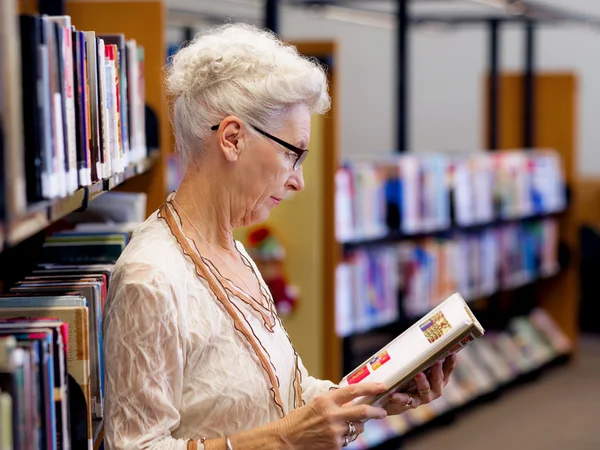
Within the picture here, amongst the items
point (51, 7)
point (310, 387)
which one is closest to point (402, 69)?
point (51, 7)

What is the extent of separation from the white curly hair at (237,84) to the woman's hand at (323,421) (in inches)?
19.1

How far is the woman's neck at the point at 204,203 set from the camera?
5.41ft

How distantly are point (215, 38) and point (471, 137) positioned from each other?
8924mm

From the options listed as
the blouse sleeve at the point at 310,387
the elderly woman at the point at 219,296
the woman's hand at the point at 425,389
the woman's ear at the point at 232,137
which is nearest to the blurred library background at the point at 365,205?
the elderly woman at the point at 219,296

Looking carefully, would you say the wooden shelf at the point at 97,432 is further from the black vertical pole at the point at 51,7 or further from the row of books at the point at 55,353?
the black vertical pole at the point at 51,7

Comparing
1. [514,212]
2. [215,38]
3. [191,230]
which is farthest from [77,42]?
[514,212]

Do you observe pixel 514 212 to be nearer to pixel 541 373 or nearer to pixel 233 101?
pixel 541 373

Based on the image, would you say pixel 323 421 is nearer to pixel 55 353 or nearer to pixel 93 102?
pixel 55 353

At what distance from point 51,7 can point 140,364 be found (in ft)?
5.10

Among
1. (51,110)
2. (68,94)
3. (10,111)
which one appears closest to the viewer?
(10,111)

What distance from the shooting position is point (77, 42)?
4.89 ft

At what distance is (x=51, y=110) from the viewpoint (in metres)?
1.28

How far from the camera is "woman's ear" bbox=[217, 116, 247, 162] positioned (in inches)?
62.9

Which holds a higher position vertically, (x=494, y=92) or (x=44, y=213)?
(x=494, y=92)
